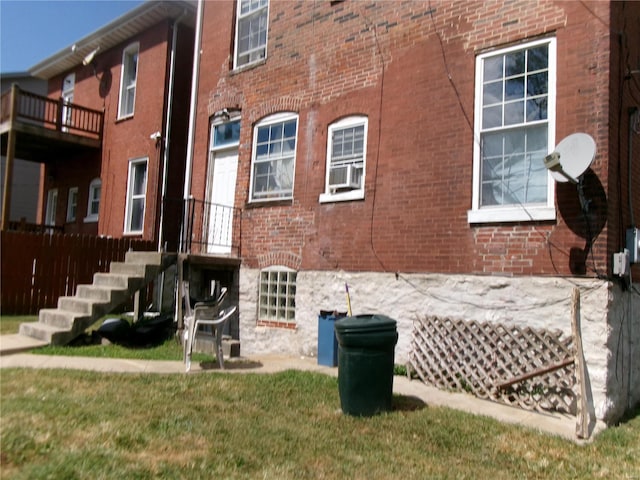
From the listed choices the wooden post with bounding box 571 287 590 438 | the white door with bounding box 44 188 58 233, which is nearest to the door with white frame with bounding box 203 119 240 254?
the wooden post with bounding box 571 287 590 438

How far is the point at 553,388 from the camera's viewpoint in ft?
19.4

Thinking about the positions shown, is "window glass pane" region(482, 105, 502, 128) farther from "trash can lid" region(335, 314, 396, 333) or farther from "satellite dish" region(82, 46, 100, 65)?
"satellite dish" region(82, 46, 100, 65)

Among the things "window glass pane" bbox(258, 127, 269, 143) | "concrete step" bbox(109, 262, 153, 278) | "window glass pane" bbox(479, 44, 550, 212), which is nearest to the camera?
"window glass pane" bbox(479, 44, 550, 212)

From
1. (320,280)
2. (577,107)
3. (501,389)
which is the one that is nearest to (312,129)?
(320,280)

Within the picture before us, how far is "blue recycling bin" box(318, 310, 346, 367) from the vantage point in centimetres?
793

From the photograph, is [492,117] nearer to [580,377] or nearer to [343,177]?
[343,177]

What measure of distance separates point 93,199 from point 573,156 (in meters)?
14.6

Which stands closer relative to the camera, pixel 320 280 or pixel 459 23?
pixel 459 23

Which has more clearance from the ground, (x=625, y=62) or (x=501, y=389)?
(x=625, y=62)

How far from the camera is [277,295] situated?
30.9 feet

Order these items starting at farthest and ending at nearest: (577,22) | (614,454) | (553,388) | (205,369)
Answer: (205,369), (577,22), (553,388), (614,454)

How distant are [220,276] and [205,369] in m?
3.23

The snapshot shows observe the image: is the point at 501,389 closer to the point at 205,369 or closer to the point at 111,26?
the point at 205,369

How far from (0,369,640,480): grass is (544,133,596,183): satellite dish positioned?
2.90 meters
